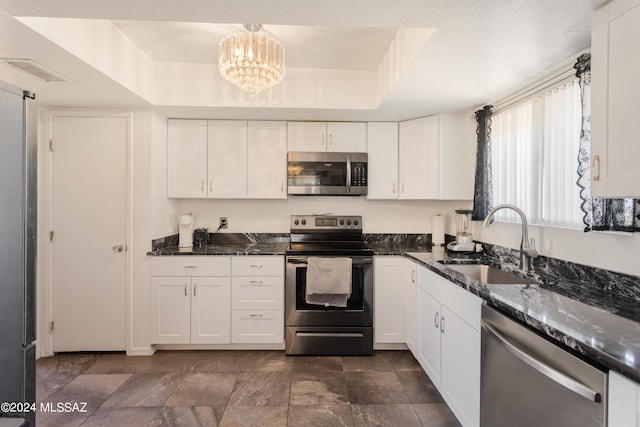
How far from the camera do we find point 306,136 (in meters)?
3.28

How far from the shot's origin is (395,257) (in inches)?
117

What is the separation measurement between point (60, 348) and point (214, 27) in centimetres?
298

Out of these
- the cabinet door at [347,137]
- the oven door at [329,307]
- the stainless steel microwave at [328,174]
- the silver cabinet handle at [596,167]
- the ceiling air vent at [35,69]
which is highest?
the ceiling air vent at [35,69]

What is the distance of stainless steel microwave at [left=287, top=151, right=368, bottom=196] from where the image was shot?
10.5 feet

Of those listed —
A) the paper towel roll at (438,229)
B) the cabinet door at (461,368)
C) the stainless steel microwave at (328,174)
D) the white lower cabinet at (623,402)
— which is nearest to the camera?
the white lower cabinet at (623,402)

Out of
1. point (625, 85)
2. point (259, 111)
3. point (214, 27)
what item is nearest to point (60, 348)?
point (259, 111)

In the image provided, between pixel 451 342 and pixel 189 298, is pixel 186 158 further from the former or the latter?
pixel 451 342

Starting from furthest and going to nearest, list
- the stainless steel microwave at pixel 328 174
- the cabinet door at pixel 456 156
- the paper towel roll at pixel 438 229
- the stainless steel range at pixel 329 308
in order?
the paper towel roll at pixel 438 229, the stainless steel microwave at pixel 328 174, the cabinet door at pixel 456 156, the stainless steel range at pixel 329 308

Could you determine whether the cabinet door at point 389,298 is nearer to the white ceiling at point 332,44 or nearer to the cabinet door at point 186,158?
the white ceiling at point 332,44

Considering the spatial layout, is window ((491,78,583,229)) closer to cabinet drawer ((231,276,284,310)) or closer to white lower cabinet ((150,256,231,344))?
cabinet drawer ((231,276,284,310))

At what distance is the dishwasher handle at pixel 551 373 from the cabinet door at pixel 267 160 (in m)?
2.31

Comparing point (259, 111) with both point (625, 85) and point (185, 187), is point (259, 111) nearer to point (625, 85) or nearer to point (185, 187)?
point (185, 187)

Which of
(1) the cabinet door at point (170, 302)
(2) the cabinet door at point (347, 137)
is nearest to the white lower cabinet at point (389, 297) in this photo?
(2) the cabinet door at point (347, 137)

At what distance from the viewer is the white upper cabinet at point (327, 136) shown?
3277 millimetres
